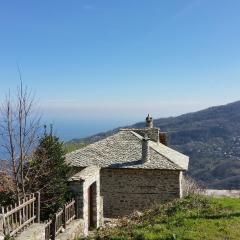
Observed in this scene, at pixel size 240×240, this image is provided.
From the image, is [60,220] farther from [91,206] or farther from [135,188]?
[135,188]

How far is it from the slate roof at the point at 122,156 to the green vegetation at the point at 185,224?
634 centimetres

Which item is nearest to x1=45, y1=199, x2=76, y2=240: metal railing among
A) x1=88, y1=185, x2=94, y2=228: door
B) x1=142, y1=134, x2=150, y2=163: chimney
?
x1=88, y1=185, x2=94, y2=228: door

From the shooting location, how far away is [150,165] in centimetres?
2489

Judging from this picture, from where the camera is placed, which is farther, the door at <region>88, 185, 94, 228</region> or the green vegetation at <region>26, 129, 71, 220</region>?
the door at <region>88, 185, 94, 228</region>

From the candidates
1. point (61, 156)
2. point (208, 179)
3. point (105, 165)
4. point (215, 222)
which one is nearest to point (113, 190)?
point (105, 165)

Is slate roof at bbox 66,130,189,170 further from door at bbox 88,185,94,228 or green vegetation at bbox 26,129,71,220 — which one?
green vegetation at bbox 26,129,71,220

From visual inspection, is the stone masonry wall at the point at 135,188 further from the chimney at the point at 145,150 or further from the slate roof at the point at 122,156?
the chimney at the point at 145,150

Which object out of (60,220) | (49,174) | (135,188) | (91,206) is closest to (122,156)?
(135,188)

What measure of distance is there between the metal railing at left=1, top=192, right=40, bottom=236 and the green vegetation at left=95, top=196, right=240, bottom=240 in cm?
220

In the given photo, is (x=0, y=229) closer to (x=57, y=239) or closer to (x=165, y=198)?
(x=57, y=239)

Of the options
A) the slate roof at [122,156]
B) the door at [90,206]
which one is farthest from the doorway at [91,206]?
the slate roof at [122,156]

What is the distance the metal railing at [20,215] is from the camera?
11.0 metres

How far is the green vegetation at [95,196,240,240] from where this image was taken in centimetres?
1328

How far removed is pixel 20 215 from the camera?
481 inches
